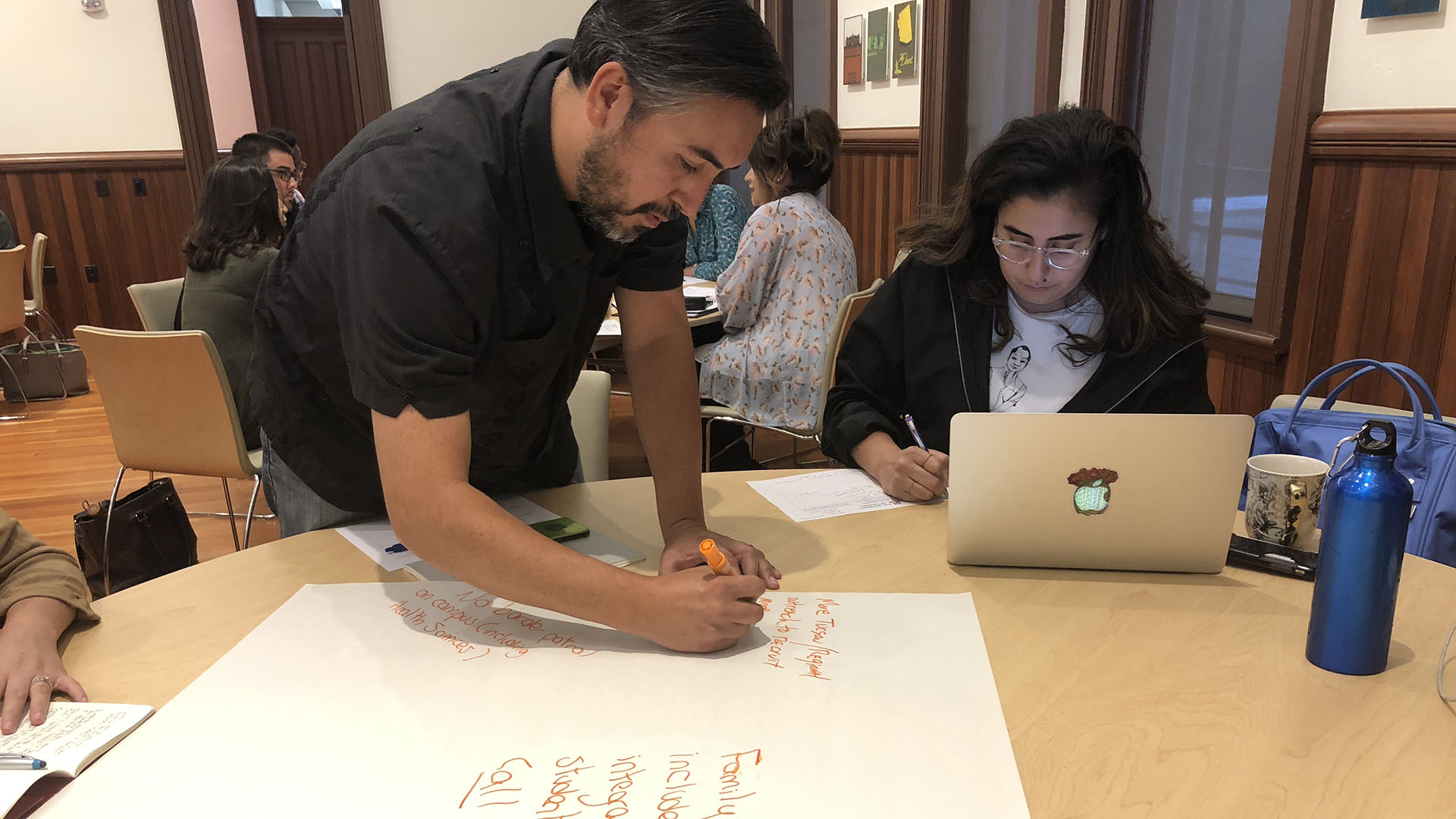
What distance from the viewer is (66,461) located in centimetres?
414

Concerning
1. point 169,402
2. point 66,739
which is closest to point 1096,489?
point 66,739

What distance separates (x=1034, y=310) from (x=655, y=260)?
0.76 meters

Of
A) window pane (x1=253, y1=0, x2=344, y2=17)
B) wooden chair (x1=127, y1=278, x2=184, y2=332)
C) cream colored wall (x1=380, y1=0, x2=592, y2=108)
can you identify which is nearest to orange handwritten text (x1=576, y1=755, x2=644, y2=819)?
wooden chair (x1=127, y1=278, x2=184, y2=332)

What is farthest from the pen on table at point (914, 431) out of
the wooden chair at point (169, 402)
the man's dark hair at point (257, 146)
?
the man's dark hair at point (257, 146)

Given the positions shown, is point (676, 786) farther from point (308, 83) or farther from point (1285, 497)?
point (308, 83)

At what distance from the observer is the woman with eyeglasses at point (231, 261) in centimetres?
288

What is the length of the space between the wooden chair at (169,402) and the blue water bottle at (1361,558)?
242 centimetres

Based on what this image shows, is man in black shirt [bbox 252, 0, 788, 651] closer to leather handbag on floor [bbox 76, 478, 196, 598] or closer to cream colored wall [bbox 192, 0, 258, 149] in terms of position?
leather handbag on floor [bbox 76, 478, 196, 598]

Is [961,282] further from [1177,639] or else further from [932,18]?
[932,18]

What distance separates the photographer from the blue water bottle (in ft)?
2.75

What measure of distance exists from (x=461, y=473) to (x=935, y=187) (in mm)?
3541

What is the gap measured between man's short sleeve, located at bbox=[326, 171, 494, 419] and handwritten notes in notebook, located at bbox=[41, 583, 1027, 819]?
267 mm

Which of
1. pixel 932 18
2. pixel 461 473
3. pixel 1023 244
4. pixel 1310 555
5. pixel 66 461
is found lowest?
pixel 66 461

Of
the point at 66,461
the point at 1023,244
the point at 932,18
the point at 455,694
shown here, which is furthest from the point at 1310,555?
the point at 66,461
